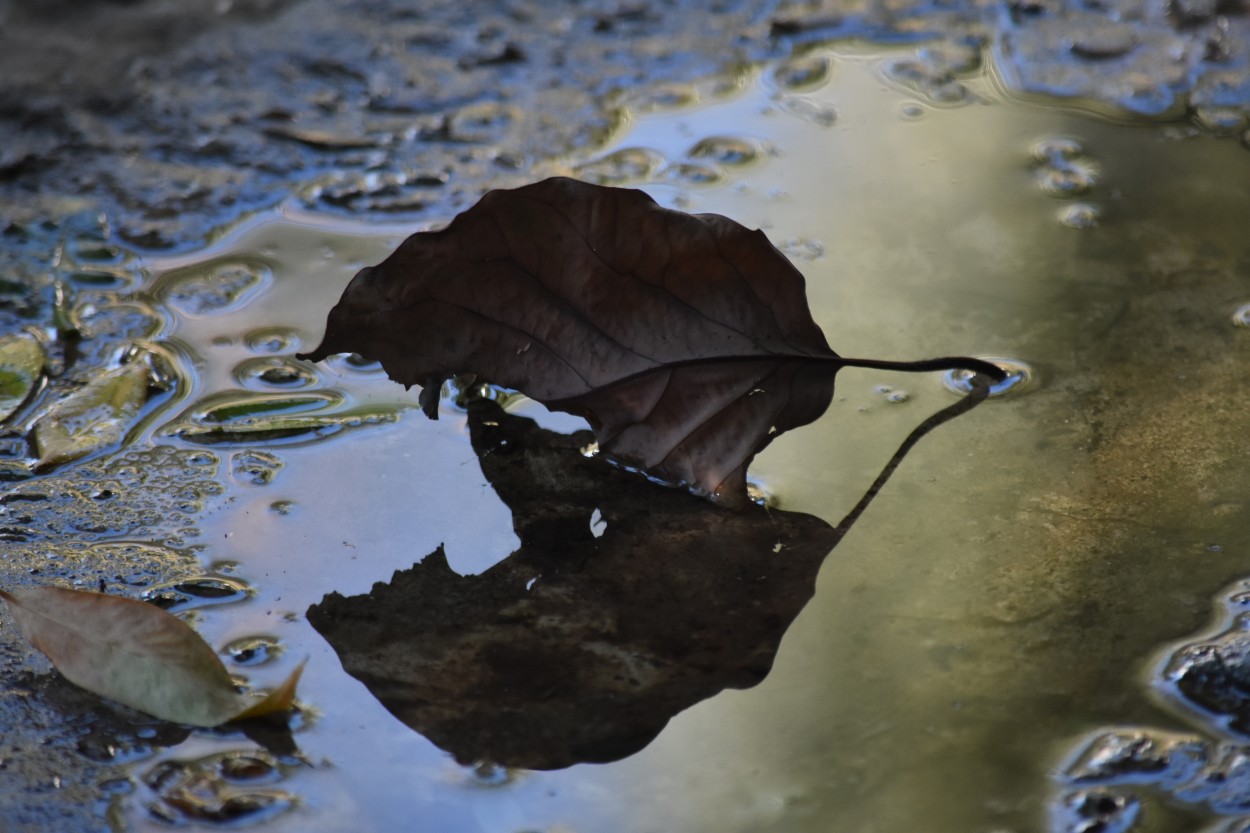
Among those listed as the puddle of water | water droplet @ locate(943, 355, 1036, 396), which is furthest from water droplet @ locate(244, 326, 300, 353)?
water droplet @ locate(943, 355, 1036, 396)

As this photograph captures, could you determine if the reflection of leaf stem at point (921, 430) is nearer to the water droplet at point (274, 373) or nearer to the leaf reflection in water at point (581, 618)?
the leaf reflection in water at point (581, 618)

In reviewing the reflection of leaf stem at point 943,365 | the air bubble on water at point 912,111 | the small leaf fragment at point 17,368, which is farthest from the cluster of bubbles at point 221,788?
the air bubble on water at point 912,111

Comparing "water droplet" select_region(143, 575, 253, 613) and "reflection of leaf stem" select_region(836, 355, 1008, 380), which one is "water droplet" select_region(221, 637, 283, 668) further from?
"reflection of leaf stem" select_region(836, 355, 1008, 380)

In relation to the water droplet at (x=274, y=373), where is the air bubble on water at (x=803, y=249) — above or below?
above

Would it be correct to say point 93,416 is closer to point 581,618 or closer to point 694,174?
point 581,618

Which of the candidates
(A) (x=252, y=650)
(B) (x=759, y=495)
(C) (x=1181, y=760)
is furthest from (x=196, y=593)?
(C) (x=1181, y=760)

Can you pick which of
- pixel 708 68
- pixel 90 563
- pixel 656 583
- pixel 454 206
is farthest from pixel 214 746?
pixel 708 68

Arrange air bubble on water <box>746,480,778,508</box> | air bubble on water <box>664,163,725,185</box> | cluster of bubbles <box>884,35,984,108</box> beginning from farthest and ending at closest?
1. cluster of bubbles <box>884,35,984,108</box>
2. air bubble on water <box>664,163,725,185</box>
3. air bubble on water <box>746,480,778,508</box>

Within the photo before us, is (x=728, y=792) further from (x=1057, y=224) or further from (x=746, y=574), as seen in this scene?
(x=1057, y=224)
